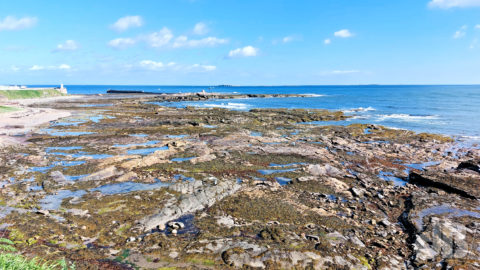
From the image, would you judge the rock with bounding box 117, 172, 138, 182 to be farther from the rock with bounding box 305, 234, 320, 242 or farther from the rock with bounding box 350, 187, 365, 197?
the rock with bounding box 350, 187, 365, 197

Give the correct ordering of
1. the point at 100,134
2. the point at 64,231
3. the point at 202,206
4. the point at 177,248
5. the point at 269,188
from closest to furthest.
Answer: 1. the point at 177,248
2. the point at 64,231
3. the point at 202,206
4. the point at 269,188
5. the point at 100,134

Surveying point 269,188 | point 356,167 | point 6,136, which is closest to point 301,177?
point 269,188

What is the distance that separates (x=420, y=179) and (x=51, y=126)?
44.8 m

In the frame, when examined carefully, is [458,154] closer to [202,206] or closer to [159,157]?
[202,206]

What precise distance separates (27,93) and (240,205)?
10086 cm

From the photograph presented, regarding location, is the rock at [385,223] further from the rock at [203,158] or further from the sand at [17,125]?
the sand at [17,125]

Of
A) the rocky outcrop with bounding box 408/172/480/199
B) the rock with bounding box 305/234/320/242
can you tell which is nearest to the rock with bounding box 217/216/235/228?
the rock with bounding box 305/234/320/242

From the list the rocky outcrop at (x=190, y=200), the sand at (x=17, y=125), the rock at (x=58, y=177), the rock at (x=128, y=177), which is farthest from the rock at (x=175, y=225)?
the sand at (x=17, y=125)

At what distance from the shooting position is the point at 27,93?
85.1m

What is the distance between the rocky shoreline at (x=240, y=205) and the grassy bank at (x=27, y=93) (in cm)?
6767

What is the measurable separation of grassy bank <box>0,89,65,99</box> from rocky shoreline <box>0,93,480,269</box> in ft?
222

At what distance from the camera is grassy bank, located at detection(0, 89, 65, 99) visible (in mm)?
75875

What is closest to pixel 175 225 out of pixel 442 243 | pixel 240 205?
pixel 240 205

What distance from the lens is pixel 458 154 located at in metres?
26.5
